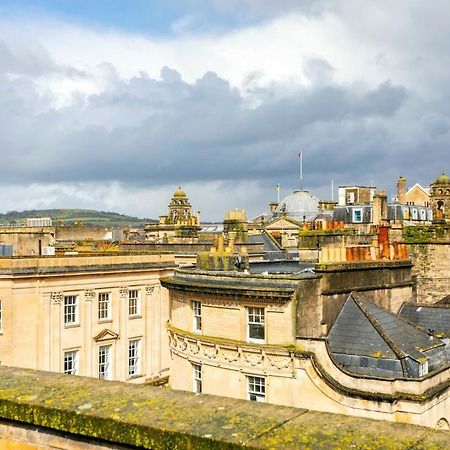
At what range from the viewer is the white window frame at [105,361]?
3681 centimetres

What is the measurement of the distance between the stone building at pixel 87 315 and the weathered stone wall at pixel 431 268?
16.4 meters

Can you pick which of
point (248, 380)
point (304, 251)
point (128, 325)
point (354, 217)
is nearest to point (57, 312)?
point (128, 325)

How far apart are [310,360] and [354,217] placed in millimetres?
55892

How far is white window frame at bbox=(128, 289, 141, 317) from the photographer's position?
3906cm

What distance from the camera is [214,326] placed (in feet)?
75.7

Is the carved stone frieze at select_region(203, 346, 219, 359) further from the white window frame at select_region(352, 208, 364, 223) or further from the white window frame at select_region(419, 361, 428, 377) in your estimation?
the white window frame at select_region(352, 208, 364, 223)

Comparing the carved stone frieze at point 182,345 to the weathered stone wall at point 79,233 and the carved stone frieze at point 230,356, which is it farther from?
the weathered stone wall at point 79,233

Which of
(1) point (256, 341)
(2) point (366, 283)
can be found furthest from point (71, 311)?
(2) point (366, 283)

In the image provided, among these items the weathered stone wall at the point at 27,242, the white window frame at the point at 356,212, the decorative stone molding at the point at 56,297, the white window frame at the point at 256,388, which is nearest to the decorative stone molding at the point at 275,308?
the white window frame at the point at 256,388

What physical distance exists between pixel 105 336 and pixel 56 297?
3982 millimetres

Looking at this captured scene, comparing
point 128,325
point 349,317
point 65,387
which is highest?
point 65,387

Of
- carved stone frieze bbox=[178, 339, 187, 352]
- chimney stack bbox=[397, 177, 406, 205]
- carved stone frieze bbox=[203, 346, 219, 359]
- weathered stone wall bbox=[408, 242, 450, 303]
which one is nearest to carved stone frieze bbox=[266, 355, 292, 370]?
carved stone frieze bbox=[203, 346, 219, 359]

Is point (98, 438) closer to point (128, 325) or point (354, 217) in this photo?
point (128, 325)

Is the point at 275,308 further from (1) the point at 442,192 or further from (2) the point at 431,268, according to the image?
(1) the point at 442,192
